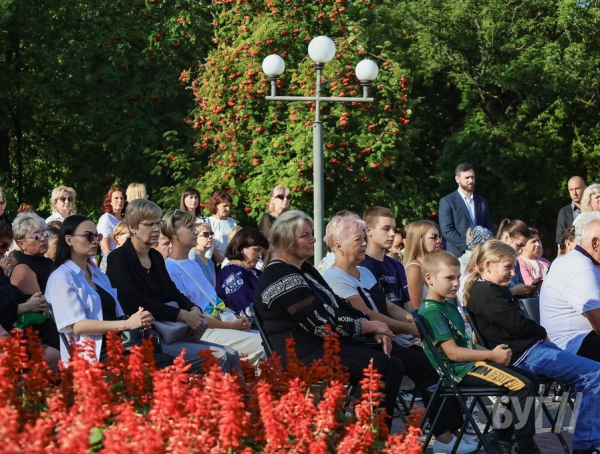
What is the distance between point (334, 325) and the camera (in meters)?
6.72

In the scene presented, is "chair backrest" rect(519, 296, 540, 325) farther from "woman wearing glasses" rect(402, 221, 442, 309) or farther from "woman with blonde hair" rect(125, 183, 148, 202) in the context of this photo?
"woman with blonde hair" rect(125, 183, 148, 202)

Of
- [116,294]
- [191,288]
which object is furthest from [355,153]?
[116,294]

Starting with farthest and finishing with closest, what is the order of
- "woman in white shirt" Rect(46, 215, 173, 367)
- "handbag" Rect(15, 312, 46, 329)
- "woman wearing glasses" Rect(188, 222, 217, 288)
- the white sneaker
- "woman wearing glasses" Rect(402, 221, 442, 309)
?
"woman wearing glasses" Rect(188, 222, 217, 288) < "woman wearing glasses" Rect(402, 221, 442, 309) < the white sneaker < "handbag" Rect(15, 312, 46, 329) < "woman in white shirt" Rect(46, 215, 173, 367)

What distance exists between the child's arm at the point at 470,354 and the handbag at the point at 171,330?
67.1 inches

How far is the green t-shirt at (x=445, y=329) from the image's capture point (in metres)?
6.97

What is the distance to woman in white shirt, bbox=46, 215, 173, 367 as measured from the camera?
659 centimetres

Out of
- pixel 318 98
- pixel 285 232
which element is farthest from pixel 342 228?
pixel 318 98

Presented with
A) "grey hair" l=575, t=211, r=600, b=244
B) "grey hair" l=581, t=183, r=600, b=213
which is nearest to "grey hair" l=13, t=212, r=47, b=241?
"grey hair" l=575, t=211, r=600, b=244

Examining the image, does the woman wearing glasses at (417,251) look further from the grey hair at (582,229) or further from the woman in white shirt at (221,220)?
the woman in white shirt at (221,220)

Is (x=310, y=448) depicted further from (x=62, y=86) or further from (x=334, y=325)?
(x=62, y=86)

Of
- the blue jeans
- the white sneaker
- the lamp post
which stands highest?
the lamp post

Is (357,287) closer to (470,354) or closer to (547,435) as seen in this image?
(470,354)

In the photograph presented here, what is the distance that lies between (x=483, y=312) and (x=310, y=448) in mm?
3716

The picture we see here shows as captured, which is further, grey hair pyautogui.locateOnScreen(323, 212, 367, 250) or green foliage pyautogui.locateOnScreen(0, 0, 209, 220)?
green foliage pyautogui.locateOnScreen(0, 0, 209, 220)
